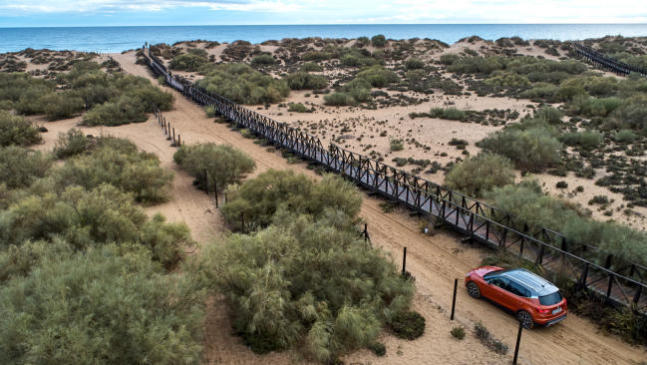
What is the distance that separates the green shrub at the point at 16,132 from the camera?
26.3 meters

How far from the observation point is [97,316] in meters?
7.38

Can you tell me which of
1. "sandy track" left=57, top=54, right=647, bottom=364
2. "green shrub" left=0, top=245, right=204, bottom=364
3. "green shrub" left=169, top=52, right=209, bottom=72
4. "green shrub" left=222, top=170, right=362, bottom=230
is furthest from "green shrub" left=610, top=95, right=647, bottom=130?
"green shrub" left=169, top=52, right=209, bottom=72

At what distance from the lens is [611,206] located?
684 inches

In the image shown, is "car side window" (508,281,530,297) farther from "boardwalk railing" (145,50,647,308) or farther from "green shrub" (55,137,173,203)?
"green shrub" (55,137,173,203)

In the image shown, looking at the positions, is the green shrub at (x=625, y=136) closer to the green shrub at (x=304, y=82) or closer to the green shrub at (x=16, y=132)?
the green shrub at (x=304, y=82)

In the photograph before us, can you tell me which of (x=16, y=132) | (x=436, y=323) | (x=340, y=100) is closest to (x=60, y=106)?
(x=16, y=132)

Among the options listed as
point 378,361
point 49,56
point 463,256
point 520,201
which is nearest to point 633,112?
point 520,201

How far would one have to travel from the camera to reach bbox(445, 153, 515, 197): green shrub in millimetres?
18469

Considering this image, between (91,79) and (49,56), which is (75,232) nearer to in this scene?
(91,79)

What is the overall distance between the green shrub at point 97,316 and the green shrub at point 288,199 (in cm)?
646

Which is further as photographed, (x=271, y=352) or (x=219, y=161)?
(x=219, y=161)

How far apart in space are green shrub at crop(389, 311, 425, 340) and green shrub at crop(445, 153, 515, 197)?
347 inches

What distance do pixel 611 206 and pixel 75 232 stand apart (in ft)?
61.6

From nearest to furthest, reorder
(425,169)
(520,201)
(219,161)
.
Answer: (520,201)
(219,161)
(425,169)
